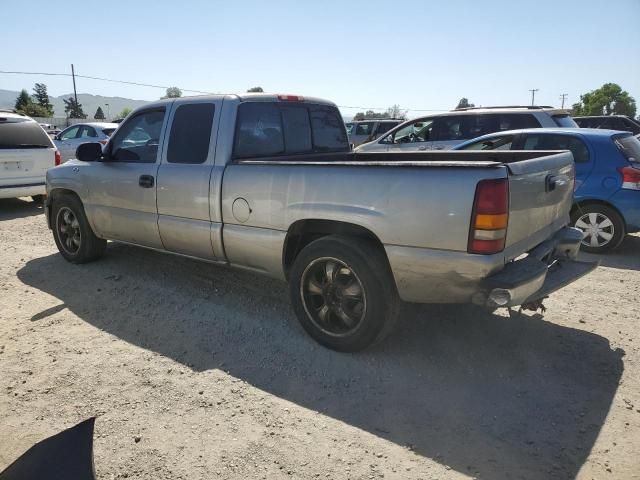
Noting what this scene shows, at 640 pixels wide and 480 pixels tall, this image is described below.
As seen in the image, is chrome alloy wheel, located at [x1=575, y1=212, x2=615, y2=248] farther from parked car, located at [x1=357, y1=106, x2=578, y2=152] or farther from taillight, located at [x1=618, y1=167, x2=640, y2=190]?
parked car, located at [x1=357, y1=106, x2=578, y2=152]

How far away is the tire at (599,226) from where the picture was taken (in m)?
6.09

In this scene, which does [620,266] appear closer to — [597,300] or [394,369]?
Answer: [597,300]

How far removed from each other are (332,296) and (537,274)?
141 cm

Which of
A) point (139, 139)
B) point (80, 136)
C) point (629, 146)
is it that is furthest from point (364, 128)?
point (139, 139)

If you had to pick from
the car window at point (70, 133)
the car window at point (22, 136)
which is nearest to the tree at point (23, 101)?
the car window at point (70, 133)

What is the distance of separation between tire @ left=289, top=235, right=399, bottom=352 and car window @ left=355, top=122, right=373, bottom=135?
15.5 meters

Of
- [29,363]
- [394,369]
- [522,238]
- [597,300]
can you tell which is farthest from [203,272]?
[597,300]

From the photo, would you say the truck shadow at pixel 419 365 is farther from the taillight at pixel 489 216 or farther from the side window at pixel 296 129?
the side window at pixel 296 129

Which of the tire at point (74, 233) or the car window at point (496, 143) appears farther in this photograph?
the car window at point (496, 143)

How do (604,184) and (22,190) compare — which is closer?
(604,184)

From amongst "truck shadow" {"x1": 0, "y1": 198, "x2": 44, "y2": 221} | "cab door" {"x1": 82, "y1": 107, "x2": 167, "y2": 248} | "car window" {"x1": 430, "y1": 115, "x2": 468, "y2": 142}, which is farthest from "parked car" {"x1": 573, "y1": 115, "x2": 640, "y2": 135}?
"truck shadow" {"x1": 0, "y1": 198, "x2": 44, "y2": 221}

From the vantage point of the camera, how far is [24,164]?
8.74 m

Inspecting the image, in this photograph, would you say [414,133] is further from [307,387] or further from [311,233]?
[307,387]

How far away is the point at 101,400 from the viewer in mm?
3023
